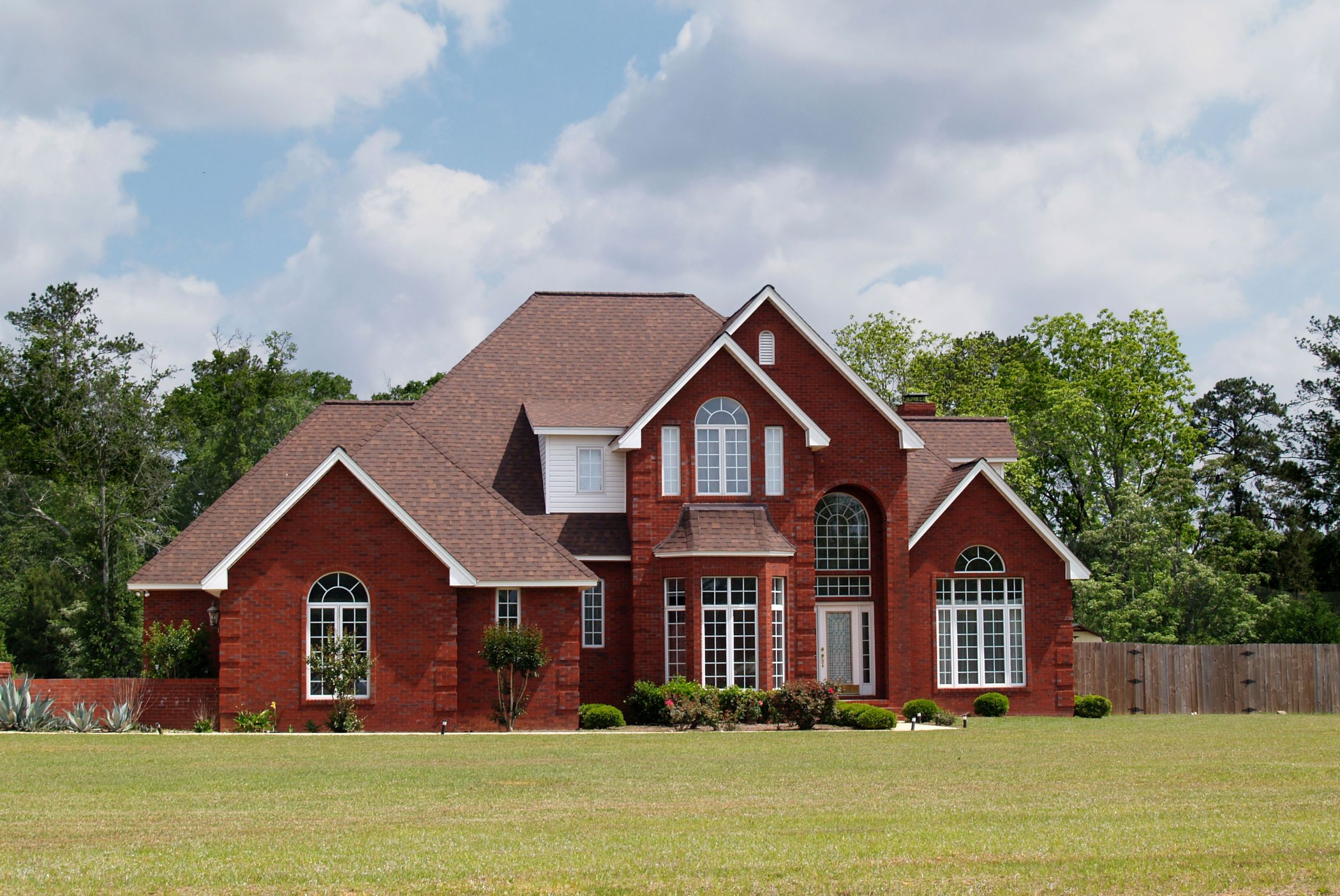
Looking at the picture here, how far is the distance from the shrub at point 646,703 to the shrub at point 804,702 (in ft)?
8.34

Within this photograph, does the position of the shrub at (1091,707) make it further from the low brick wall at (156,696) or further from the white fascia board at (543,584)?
the low brick wall at (156,696)

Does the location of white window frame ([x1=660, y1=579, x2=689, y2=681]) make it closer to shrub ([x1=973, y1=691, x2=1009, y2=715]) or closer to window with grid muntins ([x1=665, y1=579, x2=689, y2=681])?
window with grid muntins ([x1=665, y1=579, x2=689, y2=681])

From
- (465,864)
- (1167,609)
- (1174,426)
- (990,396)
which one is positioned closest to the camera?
(465,864)

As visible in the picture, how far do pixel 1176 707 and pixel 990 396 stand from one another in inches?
899

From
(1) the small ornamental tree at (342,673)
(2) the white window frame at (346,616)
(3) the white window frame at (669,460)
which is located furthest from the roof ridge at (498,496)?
(1) the small ornamental tree at (342,673)

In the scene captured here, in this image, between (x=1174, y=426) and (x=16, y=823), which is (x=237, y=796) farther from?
(x=1174, y=426)

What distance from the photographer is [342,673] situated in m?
28.7

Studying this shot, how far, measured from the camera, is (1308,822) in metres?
14.3

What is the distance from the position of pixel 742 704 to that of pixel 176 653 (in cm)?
1214

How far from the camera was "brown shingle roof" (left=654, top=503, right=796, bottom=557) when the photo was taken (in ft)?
104

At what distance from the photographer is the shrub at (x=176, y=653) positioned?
99.9ft

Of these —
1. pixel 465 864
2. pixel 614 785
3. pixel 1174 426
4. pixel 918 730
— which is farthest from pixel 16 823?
pixel 1174 426

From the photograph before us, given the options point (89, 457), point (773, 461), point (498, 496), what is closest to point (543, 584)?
point (498, 496)

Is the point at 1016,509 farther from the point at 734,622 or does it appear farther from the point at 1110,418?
the point at 1110,418
